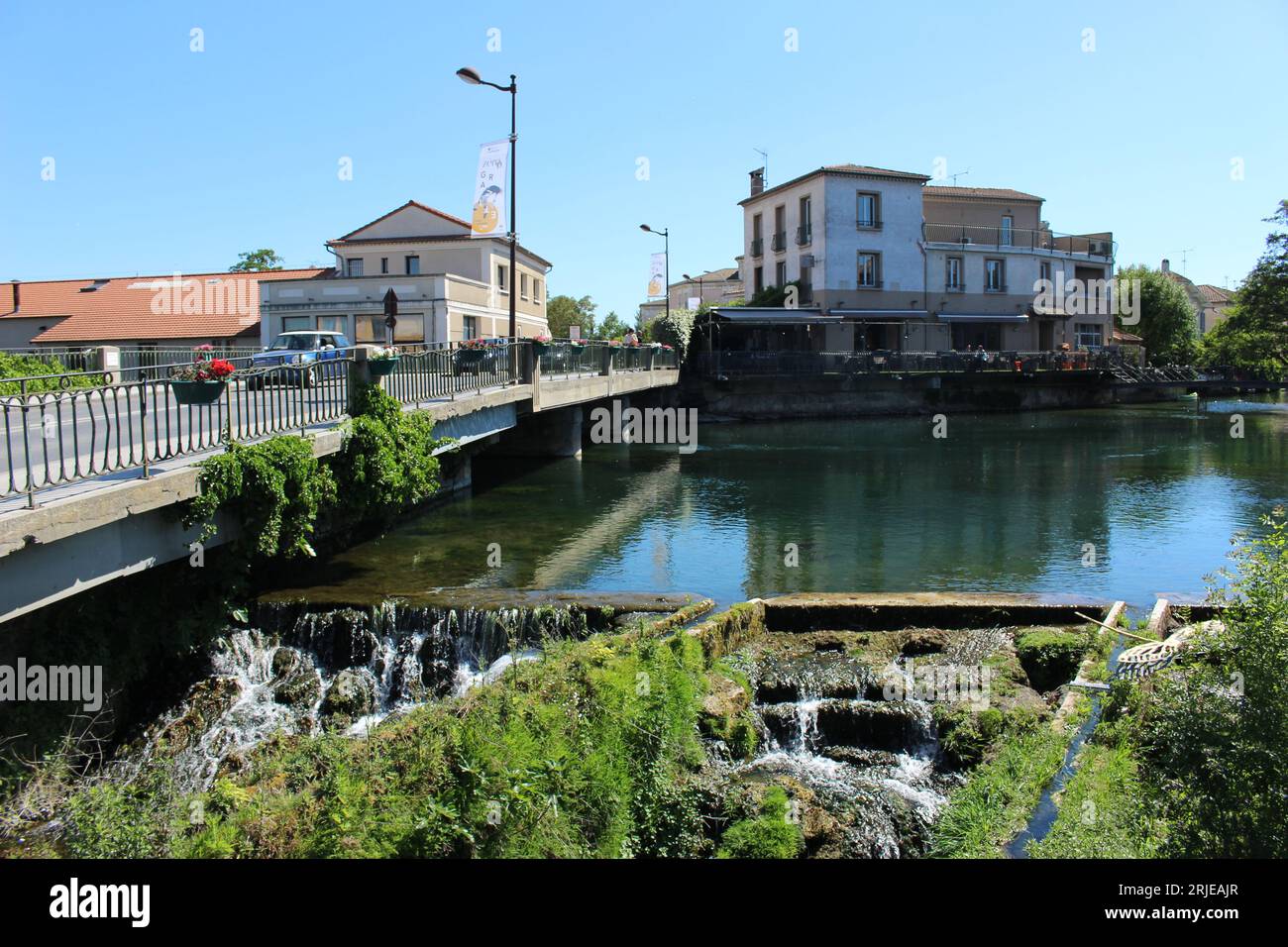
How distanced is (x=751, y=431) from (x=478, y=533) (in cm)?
2653

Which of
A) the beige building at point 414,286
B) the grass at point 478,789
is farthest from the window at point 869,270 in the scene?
the grass at point 478,789

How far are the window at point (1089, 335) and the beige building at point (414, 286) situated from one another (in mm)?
37703

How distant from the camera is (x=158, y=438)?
11.2 meters

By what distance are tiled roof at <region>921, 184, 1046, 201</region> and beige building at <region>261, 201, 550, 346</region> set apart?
25.9 metres

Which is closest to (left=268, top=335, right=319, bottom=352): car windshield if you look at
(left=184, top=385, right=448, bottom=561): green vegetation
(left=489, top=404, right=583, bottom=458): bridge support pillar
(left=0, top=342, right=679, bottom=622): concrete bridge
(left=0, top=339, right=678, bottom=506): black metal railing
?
(left=0, top=339, right=678, bottom=506): black metal railing

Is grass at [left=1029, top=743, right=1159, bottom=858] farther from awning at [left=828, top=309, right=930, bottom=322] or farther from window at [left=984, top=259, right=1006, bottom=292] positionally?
window at [left=984, top=259, right=1006, bottom=292]

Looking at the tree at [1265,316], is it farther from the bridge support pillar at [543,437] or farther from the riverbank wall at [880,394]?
the bridge support pillar at [543,437]

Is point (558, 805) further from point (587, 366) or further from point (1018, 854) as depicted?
point (587, 366)

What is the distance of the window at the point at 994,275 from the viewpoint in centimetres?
6262

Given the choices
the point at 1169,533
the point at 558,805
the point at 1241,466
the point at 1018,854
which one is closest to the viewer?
the point at 1018,854

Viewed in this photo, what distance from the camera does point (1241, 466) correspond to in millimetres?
31344

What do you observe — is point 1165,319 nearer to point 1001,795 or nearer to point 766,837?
point 1001,795

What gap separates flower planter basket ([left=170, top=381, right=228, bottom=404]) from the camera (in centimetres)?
1142
